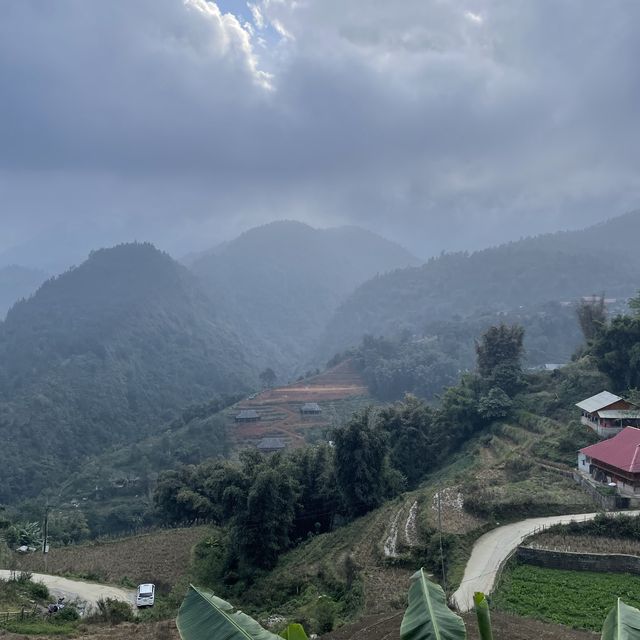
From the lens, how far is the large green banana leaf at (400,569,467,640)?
3.72 m

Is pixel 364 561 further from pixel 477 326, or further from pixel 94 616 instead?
pixel 477 326

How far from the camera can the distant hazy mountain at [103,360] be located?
6781cm

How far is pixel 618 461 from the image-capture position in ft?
70.0

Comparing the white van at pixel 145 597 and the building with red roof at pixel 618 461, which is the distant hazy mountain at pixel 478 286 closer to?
the building with red roof at pixel 618 461

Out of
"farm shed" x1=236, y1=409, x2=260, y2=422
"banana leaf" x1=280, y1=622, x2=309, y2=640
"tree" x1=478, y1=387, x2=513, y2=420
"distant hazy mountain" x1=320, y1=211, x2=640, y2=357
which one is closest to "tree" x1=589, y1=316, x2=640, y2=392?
"tree" x1=478, y1=387, x2=513, y2=420

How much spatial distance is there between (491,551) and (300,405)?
5304cm

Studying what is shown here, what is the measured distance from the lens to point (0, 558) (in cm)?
2536

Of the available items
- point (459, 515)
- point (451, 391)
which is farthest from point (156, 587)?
point (451, 391)

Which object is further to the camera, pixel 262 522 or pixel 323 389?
pixel 323 389

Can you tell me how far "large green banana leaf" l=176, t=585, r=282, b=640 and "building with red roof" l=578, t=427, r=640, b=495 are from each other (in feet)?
67.4

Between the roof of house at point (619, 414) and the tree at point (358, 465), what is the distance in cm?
1028

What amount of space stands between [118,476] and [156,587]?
3425cm

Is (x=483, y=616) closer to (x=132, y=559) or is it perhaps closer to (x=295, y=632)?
(x=295, y=632)

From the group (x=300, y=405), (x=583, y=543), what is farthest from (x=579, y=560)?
(x=300, y=405)
